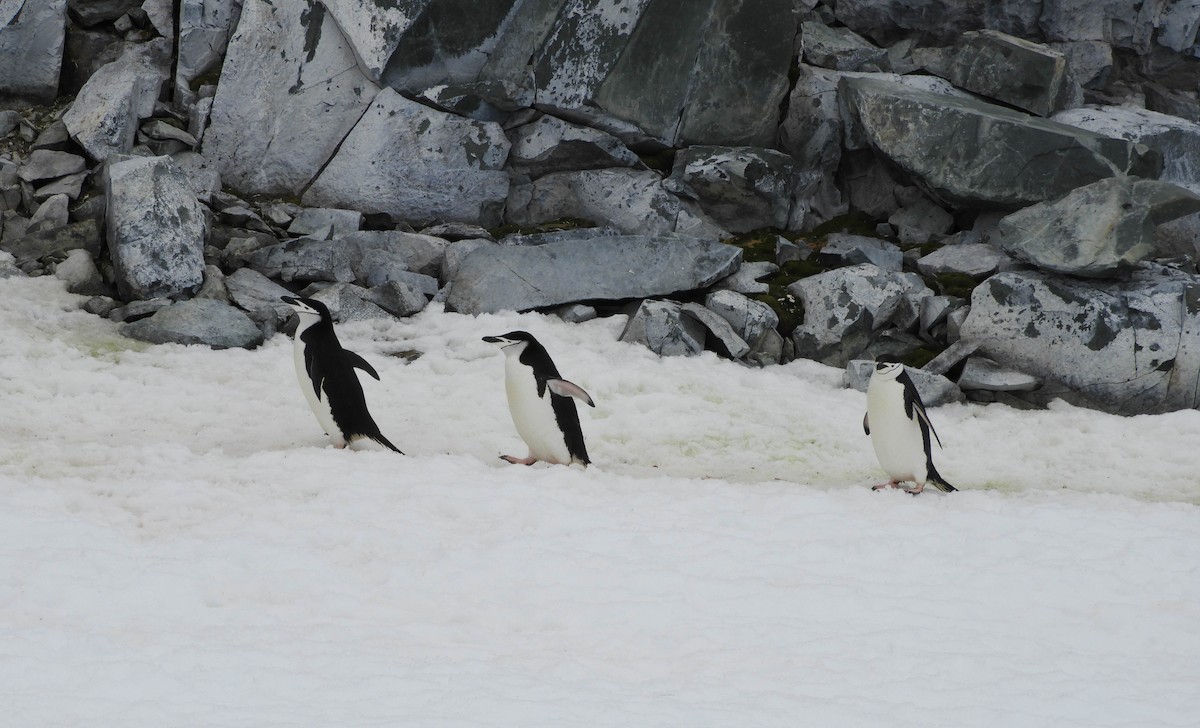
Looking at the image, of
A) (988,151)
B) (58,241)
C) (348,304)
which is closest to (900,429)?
(348,304)

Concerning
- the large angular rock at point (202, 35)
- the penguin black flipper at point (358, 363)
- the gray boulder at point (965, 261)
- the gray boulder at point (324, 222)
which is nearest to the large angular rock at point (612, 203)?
the gray boulder at point (324, 222)

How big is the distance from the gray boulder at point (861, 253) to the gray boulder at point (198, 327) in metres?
5.53

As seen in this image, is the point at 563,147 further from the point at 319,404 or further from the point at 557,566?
the point at 557,566

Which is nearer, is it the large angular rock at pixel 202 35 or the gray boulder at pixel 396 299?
the gray boulder at pixel 396 299

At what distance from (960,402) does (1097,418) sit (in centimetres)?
104

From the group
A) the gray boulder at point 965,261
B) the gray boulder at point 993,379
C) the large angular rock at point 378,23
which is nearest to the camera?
the gray boulder at point 993,379

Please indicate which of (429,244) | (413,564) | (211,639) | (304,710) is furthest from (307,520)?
(429,244)

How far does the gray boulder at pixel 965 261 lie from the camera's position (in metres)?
10.3

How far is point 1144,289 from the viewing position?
368 inches

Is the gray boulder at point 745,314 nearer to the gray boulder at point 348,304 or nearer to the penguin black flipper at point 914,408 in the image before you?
the penguin black flipper at point 914,408

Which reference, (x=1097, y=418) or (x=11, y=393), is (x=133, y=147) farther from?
(x=1097, y=418)

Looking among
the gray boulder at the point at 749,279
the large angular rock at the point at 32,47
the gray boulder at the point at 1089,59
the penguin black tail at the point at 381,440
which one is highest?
the gray boulder at the point at 1089,59

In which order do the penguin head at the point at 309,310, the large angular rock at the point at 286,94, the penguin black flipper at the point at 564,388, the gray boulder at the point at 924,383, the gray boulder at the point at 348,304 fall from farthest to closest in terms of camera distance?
the large angular rock at the point at 286,94, the gray boulder at the point at 348,304, the gray boulder at the point at 924,383, the penguin head at the point at 309,310, the penguin black flipper at the point at 564,388

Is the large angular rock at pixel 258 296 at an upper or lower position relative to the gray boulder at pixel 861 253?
lower
